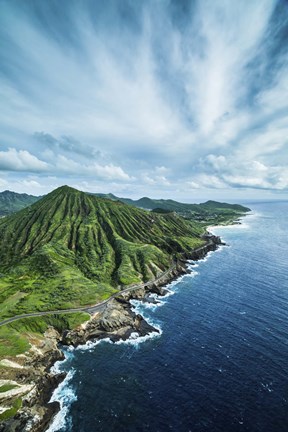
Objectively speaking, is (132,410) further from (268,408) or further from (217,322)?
(217,322)

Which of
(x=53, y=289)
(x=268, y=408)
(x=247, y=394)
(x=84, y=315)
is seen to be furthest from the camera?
(x=53, y=289)

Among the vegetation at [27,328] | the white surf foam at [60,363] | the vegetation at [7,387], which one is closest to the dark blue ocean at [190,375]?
the white surf foam at [60,363]

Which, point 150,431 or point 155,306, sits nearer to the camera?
point 150,431

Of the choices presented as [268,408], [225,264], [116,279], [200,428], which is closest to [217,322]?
[268,408]

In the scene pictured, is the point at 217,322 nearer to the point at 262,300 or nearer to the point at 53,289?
the point at 262,300

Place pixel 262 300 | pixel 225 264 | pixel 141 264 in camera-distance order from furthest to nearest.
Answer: pixel 225 264, pixel 141 264, pixel 262 300
